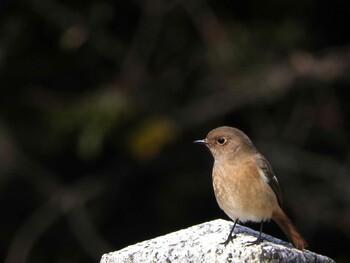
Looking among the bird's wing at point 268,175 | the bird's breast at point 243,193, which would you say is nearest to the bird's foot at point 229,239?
the bird's breast at point 243,193

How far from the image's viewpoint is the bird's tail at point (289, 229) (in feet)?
18.8

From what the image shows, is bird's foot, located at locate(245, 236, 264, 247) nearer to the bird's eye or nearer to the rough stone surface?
the rough stone surface

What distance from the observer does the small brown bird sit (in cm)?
618

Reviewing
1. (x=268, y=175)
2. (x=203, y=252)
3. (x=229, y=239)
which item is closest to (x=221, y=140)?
(x=268, y=175)

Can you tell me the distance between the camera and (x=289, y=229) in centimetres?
609

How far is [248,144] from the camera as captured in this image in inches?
259

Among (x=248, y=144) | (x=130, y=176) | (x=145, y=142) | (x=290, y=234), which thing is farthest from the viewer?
(x=130, y=176)

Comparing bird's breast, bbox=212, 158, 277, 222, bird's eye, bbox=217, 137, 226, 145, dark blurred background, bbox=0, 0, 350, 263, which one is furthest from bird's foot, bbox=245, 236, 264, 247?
dark blurred background, bbox=0, 0, 350, 263

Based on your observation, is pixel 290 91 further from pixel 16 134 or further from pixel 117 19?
pixel 16 134

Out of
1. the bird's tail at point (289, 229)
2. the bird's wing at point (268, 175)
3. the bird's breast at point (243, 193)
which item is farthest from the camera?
the bird's wing at point (268, 175)

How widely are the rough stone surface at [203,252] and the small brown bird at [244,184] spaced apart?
147 cm

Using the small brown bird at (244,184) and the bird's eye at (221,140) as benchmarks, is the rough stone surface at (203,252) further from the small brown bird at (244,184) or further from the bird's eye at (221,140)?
the bird's eye at (221,140)

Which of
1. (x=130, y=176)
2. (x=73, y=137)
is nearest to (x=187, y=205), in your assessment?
Answer: (x=130, y=176)

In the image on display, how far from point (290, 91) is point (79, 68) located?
2.30 m
